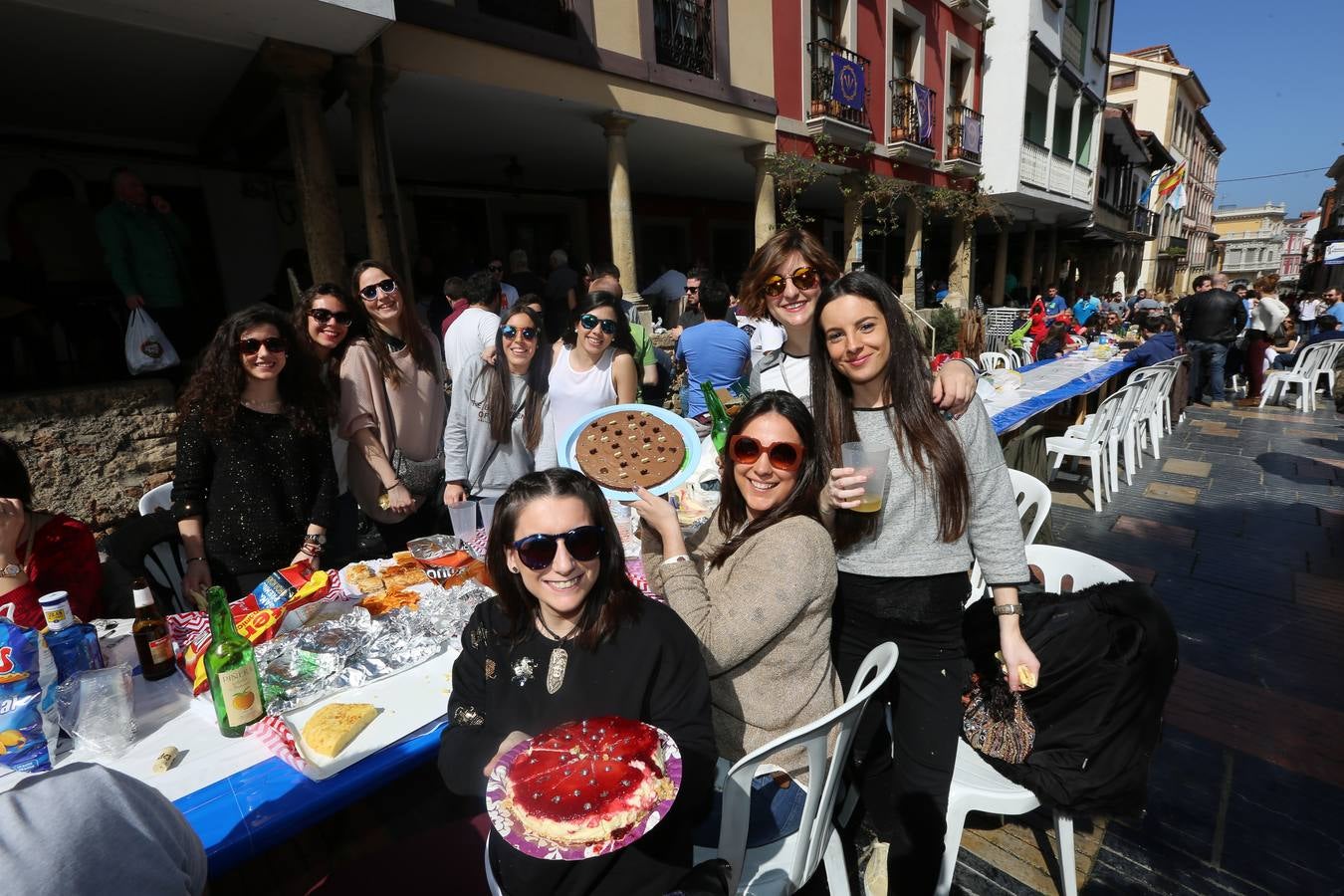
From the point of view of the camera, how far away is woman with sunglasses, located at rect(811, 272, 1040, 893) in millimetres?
1669

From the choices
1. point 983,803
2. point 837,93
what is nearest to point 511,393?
point 983,803

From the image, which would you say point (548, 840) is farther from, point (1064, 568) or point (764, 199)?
point (764, 199)

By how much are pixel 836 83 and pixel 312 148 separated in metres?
9.07

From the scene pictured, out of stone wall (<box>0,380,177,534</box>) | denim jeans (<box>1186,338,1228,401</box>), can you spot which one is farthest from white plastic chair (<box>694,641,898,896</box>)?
denim jeans (<box>1186,338,1228,401</box>)

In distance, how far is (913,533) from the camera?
5.61 ft

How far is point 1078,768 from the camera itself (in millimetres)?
1680

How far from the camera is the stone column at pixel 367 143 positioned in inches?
209

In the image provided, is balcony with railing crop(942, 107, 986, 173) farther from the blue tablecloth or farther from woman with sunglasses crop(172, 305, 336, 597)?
woman with sunglasses crop(172, 305, 336, 597)

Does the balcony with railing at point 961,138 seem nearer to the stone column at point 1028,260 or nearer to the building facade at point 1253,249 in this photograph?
the stone column at point 1028,260

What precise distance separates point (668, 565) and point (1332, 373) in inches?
513

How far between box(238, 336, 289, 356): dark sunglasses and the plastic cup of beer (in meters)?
2.21

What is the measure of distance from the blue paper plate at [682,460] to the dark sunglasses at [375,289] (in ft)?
4.79

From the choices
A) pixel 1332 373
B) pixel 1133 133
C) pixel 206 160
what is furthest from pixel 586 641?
pixel 1133 133

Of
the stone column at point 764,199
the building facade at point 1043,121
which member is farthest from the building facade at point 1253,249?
the stone column at point 764,199
